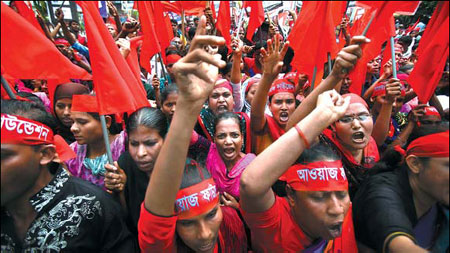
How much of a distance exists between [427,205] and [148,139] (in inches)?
64.8

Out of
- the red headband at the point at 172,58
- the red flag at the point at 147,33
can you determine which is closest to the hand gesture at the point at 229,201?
the red flag at the point at 147,33

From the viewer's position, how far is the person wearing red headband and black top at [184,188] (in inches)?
49.5

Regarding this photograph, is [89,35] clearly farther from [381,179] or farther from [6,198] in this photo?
[381,179]

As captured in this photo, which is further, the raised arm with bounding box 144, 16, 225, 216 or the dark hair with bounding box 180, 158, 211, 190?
the dark hair with bounding box 180, 158, 211, 190

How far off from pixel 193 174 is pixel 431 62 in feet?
4.56

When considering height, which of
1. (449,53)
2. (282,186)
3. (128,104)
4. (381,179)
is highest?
(449,53)

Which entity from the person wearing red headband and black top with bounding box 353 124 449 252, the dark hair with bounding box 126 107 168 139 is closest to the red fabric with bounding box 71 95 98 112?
the dark hair with bounding box 126 107 168 139

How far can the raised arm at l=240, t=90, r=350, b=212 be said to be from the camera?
141cm

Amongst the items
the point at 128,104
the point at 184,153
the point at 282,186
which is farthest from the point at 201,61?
the point at 282,186

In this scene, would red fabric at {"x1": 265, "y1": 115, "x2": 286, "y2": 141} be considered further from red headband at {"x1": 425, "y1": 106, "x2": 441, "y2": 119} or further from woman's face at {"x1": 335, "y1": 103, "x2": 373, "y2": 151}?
red headband at {"x1": 425, "y1": 106, "x2": 441, "y2": 119}

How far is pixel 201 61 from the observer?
1254mm

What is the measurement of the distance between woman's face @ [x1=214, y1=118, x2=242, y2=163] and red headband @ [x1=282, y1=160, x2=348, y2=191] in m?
0.89

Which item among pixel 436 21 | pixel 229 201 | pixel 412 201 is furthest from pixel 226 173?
pixel 436 21

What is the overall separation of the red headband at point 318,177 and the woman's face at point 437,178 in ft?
1.31
